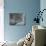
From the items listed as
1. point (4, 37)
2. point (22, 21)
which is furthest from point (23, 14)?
point (4, 37)

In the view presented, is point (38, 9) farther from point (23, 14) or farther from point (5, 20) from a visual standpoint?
point (5, 20)

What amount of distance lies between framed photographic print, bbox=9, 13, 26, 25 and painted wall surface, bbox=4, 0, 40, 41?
12cm

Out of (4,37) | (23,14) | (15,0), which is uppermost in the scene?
(15,0)

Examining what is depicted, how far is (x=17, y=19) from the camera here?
5625 millimetres

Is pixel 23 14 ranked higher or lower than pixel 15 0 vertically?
lower

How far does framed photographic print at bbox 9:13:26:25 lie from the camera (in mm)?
5590

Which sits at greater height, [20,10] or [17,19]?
[20,10]

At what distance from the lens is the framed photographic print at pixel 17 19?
5.59 metres

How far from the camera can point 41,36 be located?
2.58 meters

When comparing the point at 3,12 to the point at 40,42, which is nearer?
the point at 40,42

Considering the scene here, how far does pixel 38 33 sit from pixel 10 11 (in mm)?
3169

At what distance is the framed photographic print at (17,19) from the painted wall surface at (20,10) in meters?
0.12

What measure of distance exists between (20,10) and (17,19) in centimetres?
39

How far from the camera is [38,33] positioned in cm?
258
